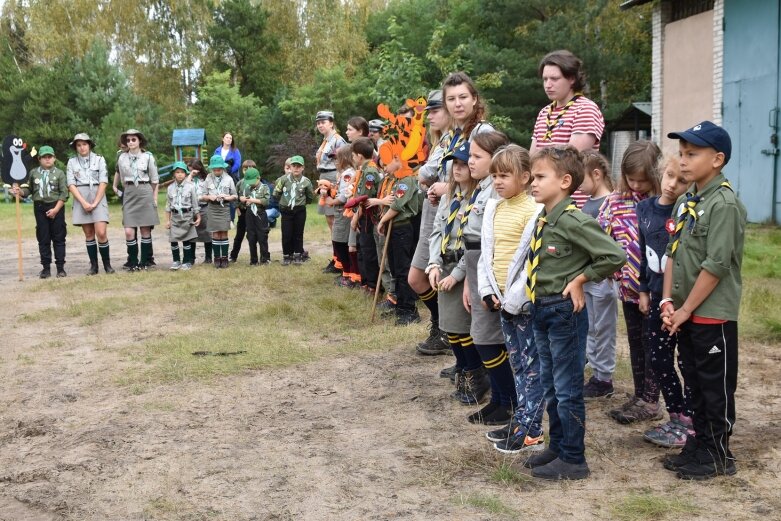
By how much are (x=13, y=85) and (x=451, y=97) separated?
31325 mm

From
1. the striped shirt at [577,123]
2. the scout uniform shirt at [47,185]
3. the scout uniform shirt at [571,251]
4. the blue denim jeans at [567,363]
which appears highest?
the striped shirt at [577,123]

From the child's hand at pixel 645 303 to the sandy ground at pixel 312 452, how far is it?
0.66 metres

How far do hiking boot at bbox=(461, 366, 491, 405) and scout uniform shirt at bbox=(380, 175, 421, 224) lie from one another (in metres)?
2.31

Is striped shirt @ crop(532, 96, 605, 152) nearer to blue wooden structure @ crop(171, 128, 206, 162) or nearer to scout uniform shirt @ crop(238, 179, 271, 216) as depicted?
scout uniform shirt @ crop(238, 179, 271, 216)

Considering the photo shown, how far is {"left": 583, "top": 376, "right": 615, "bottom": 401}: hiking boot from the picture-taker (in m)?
4.80

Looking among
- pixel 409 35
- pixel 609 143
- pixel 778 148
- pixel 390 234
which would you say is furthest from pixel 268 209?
pixel 409 35

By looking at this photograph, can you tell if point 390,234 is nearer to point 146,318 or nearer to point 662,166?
point 146,318

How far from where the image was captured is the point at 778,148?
46.6 feet

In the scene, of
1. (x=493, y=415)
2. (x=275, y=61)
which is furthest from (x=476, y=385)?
(x=275, y=61)

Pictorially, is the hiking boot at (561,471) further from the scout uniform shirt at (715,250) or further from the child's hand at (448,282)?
the child's hand at (448,282)

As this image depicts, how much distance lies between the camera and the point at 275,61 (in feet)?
118

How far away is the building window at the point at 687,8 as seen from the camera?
16203mm

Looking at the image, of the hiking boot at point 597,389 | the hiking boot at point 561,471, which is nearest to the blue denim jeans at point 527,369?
the hiking boot at point 561,471

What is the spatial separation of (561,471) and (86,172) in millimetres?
8891
